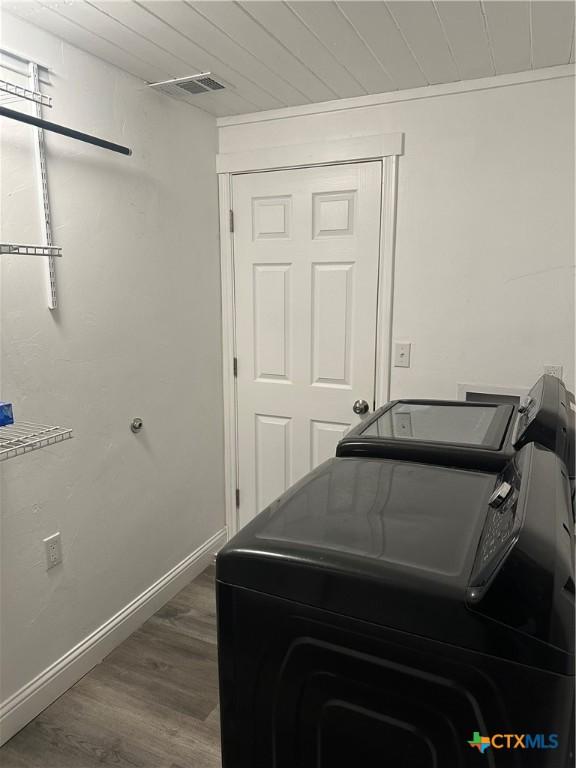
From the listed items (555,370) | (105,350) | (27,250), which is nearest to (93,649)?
(105,350)

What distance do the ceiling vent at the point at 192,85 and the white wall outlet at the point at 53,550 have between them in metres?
1.78

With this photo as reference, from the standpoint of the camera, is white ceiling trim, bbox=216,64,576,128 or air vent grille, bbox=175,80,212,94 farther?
air vent grille, bbox=175,80,212,94

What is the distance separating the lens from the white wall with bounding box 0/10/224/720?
69.3 inches

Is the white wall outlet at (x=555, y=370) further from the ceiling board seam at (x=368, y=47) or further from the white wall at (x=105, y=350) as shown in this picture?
the white wall at (x=105, y=350)

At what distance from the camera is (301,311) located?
2615mm

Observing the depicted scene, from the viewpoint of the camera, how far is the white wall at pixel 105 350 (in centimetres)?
176

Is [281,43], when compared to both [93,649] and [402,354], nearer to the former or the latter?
[402,354]

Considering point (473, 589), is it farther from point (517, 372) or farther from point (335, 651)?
point (517, 372)

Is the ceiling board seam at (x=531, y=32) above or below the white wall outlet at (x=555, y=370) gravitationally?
above

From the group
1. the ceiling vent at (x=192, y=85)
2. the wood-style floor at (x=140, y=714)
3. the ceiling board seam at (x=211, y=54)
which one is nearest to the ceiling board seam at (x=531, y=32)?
the ceiling board seam at (x=211, y=54)

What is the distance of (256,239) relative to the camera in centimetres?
266

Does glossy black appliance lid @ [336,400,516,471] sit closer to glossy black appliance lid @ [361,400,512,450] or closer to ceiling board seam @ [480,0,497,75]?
glossy black appliance lid @ [361,400,512,450]

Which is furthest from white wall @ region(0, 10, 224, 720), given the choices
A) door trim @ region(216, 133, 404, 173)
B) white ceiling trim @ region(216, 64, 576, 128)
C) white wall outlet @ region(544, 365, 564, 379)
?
white wall outlet @ region(544, 365, 564, 379)

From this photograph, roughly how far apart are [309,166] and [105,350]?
49.3 inches
